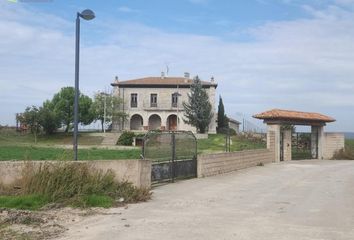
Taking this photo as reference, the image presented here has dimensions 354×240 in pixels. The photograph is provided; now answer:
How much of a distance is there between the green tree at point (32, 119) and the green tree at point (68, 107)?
5099 mm

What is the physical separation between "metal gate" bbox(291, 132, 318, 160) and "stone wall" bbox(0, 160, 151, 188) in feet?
87.4

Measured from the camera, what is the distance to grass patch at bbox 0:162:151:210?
41.3 feet

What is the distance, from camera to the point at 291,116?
125 ft

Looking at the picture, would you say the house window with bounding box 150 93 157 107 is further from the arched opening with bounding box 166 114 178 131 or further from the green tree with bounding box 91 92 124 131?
the green tree with bounding box 91 92 124 131

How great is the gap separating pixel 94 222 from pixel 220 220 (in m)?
2.68

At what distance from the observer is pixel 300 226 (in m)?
10.8

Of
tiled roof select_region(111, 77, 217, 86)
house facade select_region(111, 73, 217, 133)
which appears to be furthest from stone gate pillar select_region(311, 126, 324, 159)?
house facade select_region(111, 73, 217, 133)

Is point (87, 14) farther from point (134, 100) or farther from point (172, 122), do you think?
point (172, 122)

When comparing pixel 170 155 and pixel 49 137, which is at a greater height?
pixel 49 137

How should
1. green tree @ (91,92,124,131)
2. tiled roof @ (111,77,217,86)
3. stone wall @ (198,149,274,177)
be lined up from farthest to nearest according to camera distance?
tiled roof @ (111,77,217,86)
green tree @ (91,92,124,131)
stone wall @ (198,149,274,177)

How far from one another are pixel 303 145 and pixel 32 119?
42615 millimetres

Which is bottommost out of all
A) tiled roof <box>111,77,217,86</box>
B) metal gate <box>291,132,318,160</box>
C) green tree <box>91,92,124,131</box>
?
metal gate <box>291,132,318,160</box>

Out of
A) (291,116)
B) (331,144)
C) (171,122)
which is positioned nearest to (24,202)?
(291,116)

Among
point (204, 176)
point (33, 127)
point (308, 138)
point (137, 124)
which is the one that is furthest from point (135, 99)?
point (204, 176)
